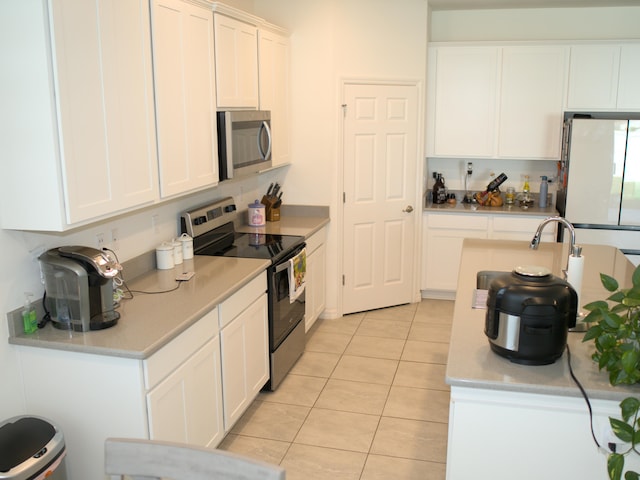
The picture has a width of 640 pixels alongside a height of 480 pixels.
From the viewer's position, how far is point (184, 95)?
323 centimetres

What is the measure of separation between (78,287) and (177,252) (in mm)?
1067

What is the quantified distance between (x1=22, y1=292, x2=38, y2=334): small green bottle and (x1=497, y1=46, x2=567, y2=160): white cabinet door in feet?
14.0

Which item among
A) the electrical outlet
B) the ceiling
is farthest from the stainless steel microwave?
the ceiling

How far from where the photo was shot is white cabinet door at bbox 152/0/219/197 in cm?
301

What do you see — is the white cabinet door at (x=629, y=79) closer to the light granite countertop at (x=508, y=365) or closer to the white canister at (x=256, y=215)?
the light granite countertop at (x=508, y=365)

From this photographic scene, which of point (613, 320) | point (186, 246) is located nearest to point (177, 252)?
point (186, 246)

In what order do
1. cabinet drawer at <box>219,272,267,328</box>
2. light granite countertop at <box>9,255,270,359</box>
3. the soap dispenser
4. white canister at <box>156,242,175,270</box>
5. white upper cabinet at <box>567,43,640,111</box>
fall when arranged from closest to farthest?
light granite countertop at <box>9,255,270,359</box> → cabinet drawer at <box>219,272,267,328</box> → white canister at <box>156,242,175,270</box> → white upper cabinet at <box>567,43,640,111</box> → the soap dispenser

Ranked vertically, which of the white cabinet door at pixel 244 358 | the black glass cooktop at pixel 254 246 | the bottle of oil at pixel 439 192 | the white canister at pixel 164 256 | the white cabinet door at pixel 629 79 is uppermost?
the white cabinet door at pixel 629 79

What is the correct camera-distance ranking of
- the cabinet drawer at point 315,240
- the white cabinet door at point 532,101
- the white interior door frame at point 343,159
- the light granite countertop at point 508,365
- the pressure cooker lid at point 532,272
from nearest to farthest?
the light granite countertop at point 508,365, the pressure cooker lid at point 532,272, the cabinet drawer at point 315,240, the white interior door frame at point 343,159, the white cabinet door at point 532,101

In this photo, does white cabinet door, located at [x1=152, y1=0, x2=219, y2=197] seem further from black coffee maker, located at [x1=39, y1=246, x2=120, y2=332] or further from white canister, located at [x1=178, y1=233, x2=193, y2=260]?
black coffee maker, located at [x1=39, y1=246, x2=120, y2=332]

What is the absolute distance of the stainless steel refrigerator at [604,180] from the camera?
4.96 m

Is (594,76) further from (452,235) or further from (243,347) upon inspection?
(243,347)

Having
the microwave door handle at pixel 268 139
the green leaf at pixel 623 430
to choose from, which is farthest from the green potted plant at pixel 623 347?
the microwave door handle at pixel 268 139

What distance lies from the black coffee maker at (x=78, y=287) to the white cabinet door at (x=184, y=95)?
0.66m
